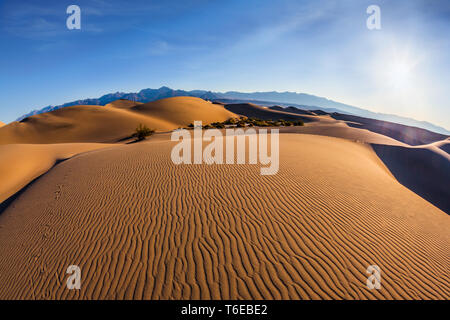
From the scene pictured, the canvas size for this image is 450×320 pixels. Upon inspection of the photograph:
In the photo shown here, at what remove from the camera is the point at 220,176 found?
22.9 ft

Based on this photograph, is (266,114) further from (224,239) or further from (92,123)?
(224,239)

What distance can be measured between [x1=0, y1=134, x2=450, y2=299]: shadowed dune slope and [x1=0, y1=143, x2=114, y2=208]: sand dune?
5084mm

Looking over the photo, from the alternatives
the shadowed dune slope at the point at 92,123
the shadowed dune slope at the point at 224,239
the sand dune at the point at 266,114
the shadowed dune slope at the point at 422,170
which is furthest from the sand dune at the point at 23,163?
the sand dune at the point at 266,114

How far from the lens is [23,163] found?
12.8 meters

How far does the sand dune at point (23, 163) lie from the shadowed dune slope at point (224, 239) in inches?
200

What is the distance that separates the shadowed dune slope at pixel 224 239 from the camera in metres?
3.29

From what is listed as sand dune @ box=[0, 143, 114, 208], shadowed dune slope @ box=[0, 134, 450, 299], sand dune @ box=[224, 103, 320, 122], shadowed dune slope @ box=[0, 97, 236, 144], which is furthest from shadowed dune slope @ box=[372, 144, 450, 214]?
sand dune @ box=[224, 103, 320, 122]

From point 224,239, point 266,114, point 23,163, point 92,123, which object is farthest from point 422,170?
point 266,114

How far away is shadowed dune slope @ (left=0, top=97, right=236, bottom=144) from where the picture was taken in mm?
31453

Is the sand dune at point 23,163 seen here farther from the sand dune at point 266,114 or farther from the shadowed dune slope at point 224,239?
the sand dune at point 266,114

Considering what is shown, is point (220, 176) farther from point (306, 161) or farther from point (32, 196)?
point (32, 196)

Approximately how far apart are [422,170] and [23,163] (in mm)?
24916

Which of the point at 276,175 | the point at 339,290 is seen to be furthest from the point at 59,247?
the point at 276,175
